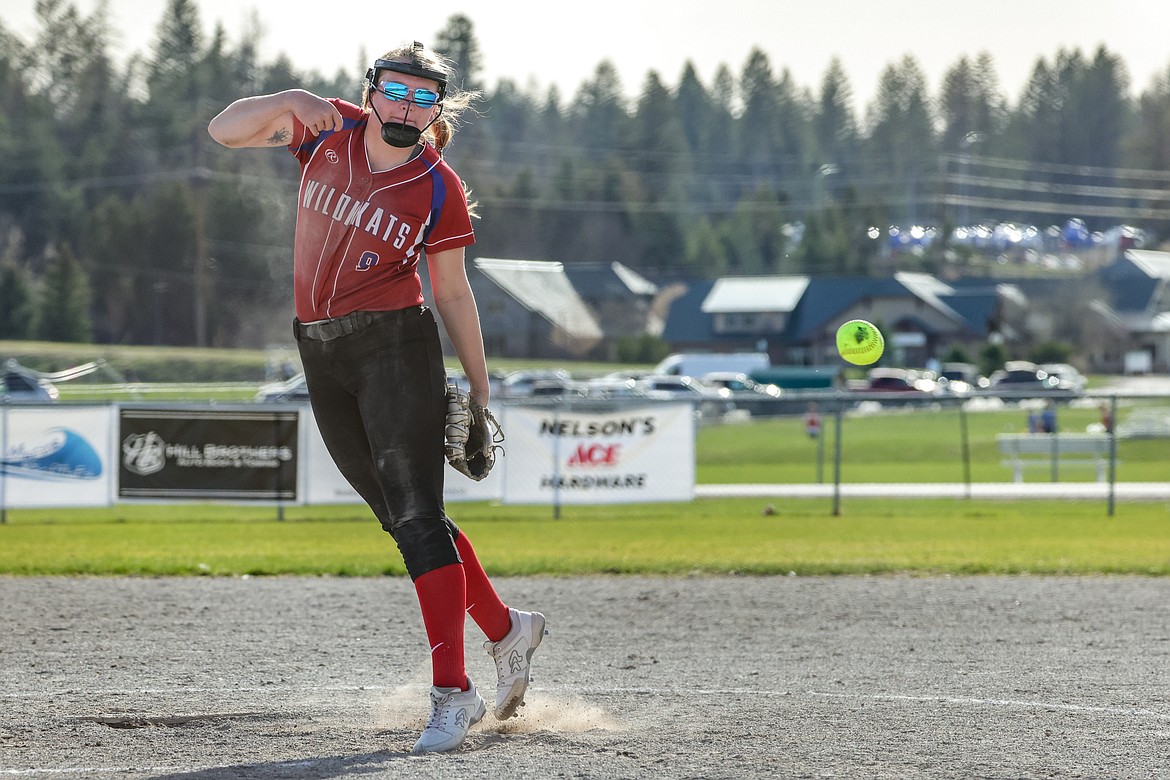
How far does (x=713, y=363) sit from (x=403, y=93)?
159ft

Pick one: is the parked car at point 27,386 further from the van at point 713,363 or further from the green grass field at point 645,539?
the van at point 713,363

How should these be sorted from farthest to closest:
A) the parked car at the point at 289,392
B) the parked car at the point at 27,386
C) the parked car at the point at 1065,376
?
the parked car at the point at 1065,376 < the parked car at the point at 27,386 < the parked car at the point at 289,392

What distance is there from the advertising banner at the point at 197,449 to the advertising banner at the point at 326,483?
0.27 metres

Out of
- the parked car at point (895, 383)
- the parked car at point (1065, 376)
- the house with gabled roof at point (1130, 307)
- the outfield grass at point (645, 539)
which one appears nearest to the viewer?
the outfield grass at point (645, 539)

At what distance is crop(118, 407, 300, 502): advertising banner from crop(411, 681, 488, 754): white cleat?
1268cm

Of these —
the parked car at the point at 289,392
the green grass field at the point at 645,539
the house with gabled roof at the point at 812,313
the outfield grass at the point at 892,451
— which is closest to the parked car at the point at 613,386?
the outfield grass at the point at 892,451

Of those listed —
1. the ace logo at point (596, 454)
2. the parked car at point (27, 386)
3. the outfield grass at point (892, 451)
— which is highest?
the parked car at point (27, 386)

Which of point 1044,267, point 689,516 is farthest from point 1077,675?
point 1044,267

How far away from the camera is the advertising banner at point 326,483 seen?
1712cm

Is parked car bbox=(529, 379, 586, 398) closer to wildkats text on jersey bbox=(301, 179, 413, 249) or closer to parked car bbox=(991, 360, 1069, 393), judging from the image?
parked car bbox=(991, 360, 1069, 393)

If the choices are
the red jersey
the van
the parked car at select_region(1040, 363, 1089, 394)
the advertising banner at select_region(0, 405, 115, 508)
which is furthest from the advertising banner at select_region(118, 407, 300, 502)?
the parked car at select_region(1040, 363, 1089, 394)

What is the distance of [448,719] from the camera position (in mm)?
4645

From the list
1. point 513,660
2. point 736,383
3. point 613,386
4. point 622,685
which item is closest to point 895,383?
point 736,383

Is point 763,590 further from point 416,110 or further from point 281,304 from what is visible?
point 281,304
